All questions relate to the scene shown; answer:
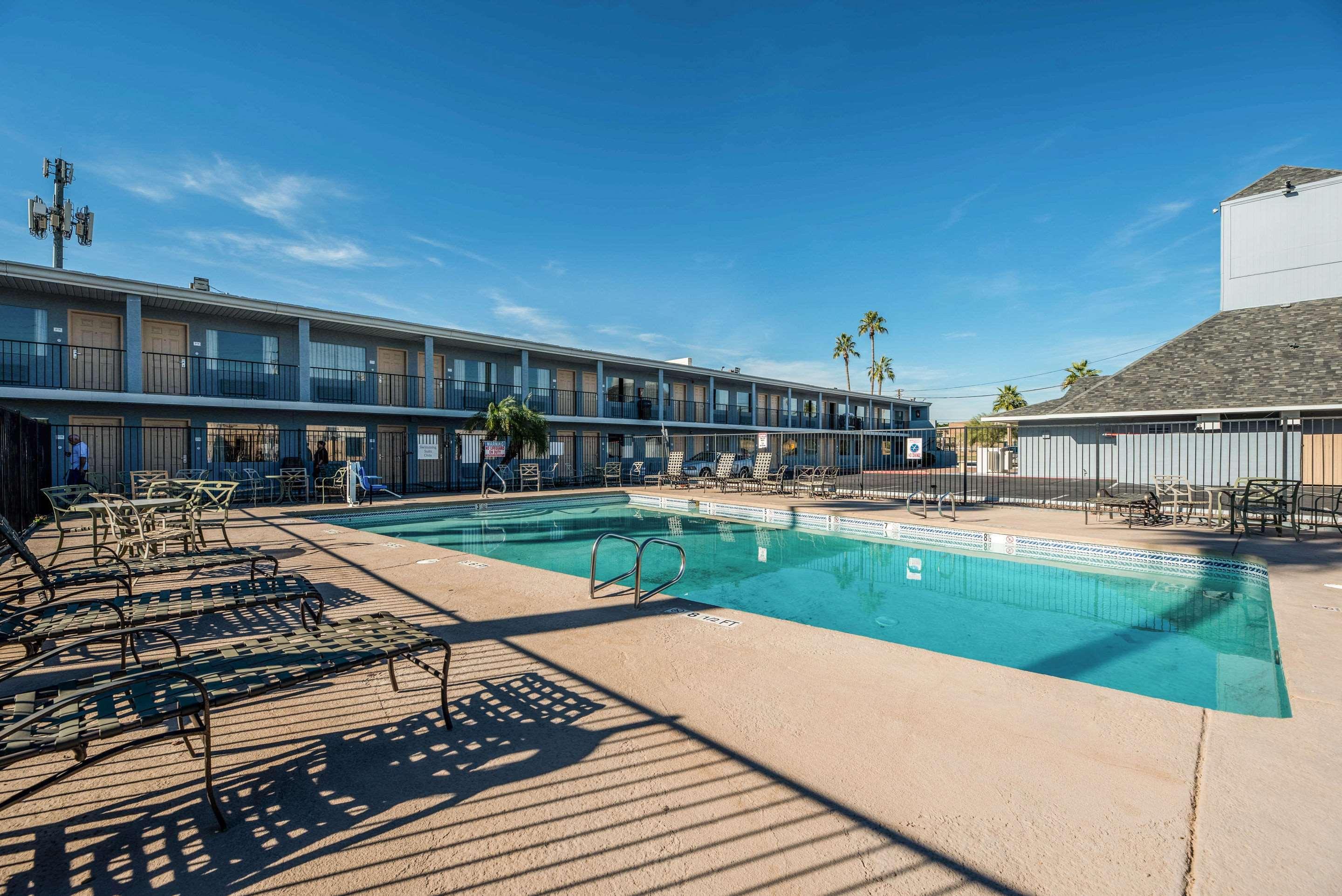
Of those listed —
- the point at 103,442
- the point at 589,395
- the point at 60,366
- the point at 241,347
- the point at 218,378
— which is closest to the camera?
the point at 60,366

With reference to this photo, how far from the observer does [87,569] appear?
5723 mm

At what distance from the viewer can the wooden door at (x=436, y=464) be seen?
19828mm

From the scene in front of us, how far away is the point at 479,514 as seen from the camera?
13680mm

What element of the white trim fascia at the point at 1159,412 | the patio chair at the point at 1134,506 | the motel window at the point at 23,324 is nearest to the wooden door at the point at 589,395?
the white trim fascia at the point at 1159,412

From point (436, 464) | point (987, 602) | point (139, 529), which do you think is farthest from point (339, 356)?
point (987, 602)

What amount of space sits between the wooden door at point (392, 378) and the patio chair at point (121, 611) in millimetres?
16661

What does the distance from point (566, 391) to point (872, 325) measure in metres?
40.3

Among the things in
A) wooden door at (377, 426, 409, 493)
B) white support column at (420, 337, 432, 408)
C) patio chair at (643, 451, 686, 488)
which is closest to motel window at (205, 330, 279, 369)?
wooden door at (377, 426, 409, 493)

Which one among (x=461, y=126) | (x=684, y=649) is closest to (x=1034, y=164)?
(x=461, y=126)

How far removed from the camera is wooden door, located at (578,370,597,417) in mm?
24812

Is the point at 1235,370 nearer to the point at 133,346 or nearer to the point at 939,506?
the point at 939,506

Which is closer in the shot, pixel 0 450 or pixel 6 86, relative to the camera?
pixel 0 450

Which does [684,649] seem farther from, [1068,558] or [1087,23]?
[1087,23]

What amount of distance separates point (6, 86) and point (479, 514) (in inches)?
575
